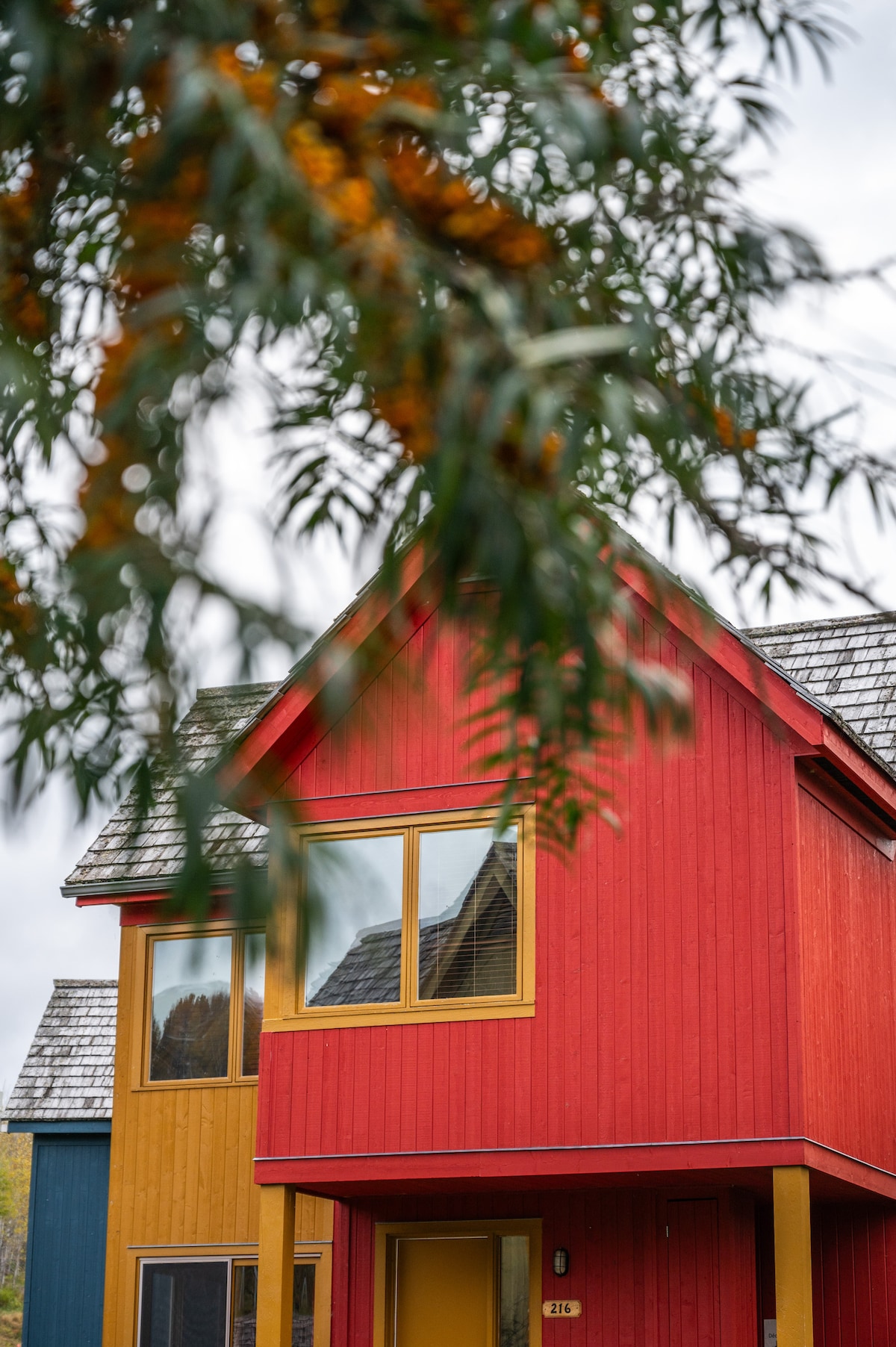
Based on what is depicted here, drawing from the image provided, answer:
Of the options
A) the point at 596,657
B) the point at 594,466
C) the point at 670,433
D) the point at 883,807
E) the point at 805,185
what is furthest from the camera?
the point at 883,807

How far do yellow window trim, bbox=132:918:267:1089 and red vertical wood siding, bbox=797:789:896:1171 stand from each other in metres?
4.68

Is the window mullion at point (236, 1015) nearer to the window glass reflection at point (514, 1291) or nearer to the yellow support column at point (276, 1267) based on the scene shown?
the yellow support column at point (276, 1267)

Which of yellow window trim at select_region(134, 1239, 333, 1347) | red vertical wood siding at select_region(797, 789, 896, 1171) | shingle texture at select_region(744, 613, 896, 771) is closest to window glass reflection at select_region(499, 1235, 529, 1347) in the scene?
yellow window trim at select_region(134, 1239, 333, 1347)

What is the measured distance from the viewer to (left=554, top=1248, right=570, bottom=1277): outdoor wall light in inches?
444

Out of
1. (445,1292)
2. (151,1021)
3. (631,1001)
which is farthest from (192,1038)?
(631,1001)

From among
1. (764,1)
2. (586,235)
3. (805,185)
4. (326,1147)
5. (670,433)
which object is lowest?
(326,1147)

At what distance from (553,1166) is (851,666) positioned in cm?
530

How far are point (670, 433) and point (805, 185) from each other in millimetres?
1691

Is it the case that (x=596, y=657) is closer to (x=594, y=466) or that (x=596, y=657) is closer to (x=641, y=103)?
(x=594, y=466)

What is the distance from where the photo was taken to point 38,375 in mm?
3418

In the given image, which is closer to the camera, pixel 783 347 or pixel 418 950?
pixel 783 347

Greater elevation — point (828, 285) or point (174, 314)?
point (828, 285)

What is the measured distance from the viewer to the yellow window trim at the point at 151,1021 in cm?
1352

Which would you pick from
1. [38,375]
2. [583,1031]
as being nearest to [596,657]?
[38,375]
